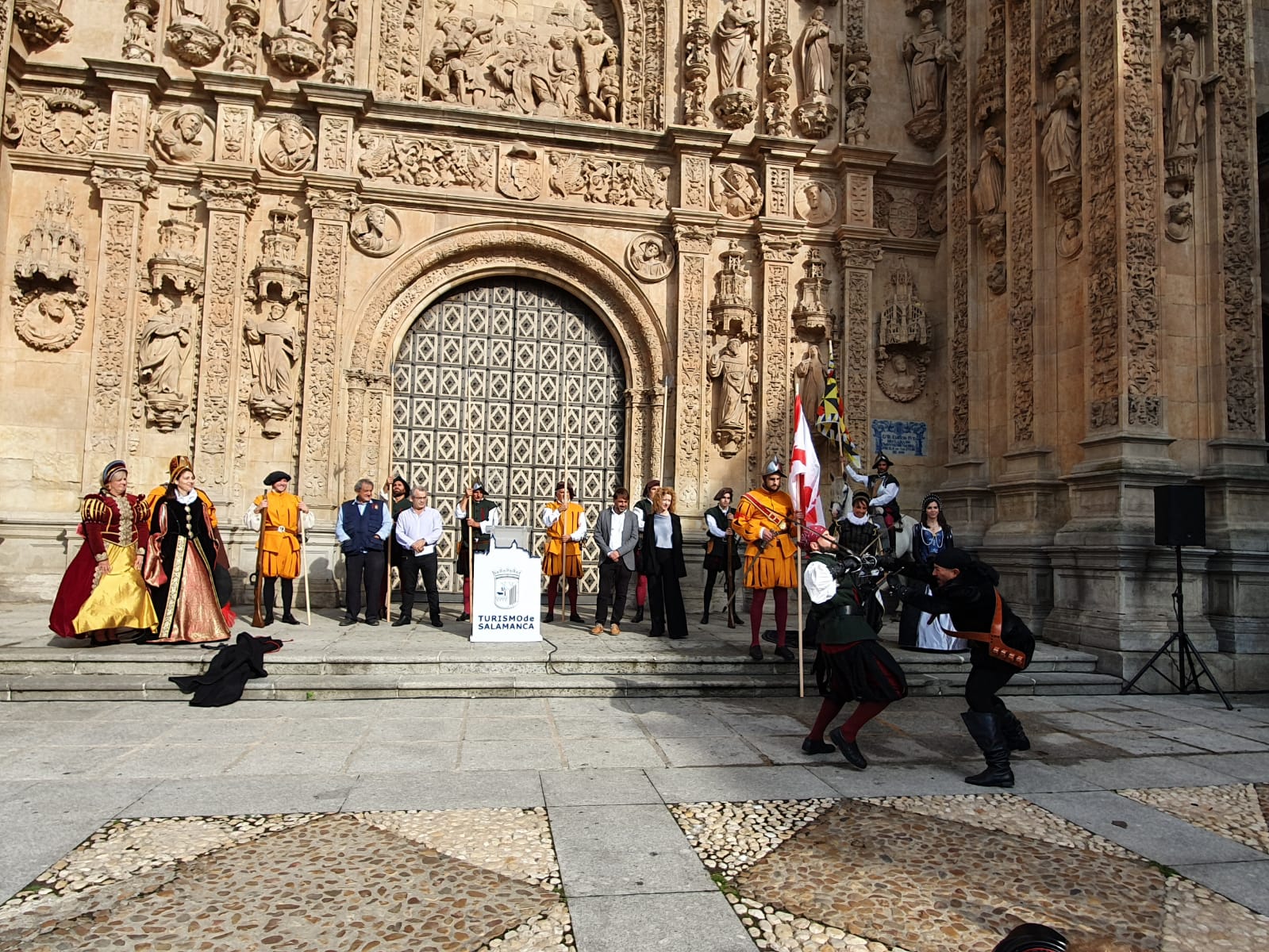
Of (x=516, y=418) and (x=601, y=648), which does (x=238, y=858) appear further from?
(x=516, y=418)

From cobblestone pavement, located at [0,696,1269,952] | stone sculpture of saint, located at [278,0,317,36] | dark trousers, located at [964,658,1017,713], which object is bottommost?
cobblestone pavement, located at [0,696,1269,952]

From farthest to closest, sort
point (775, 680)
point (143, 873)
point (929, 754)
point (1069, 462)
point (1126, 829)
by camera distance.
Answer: point (1069, 462), point (775, 680), point (929, 754), point (1126, 829), point (143, 873)

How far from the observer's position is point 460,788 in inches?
184

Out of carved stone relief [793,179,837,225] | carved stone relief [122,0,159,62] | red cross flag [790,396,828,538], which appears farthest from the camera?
carved stone relief [793,179,837,225]

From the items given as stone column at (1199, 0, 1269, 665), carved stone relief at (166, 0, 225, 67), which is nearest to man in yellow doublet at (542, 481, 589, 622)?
stone column at (1199, 0, 1269, 665)

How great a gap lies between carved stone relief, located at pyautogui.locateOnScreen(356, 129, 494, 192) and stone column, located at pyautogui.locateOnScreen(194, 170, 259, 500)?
180 centimetres

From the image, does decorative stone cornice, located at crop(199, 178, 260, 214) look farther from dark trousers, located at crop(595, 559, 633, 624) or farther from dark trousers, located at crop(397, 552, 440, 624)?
dark trousers, located at crop(595, 559, 633, 624)

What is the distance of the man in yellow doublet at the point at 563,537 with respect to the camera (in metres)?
10.2

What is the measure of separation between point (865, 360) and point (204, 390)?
1010 cm

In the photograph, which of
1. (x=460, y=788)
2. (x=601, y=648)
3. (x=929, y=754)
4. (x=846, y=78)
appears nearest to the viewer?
(x=460, y=788)

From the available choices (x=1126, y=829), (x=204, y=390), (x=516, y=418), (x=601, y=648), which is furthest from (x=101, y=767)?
(x=516, y=418)

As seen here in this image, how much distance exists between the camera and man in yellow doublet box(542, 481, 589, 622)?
10195 millimetres

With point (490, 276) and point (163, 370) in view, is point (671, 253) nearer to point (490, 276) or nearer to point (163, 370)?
point (490, 276)

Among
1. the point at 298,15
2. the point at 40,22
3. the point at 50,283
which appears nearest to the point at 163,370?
the point at 50,283
